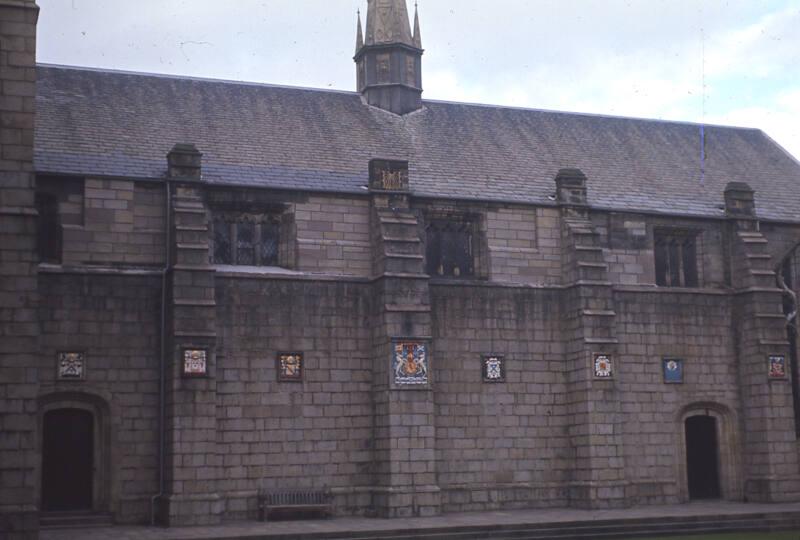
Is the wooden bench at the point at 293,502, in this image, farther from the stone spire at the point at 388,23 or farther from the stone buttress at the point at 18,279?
the stone spire at the point at 388,23

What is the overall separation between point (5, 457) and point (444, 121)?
19.7 metres

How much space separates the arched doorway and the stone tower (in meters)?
13.7

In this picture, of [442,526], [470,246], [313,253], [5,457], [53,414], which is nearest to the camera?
[5,457]

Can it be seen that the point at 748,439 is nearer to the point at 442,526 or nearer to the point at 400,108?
the point at 442,526

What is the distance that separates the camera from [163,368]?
2770 centimetres

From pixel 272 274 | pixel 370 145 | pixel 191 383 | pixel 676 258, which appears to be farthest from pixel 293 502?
pixel 676 258

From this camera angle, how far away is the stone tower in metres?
36.9

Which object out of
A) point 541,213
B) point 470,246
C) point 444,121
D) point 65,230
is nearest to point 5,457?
point 65,230

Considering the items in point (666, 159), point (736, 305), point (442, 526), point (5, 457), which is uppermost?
point (666, 159)

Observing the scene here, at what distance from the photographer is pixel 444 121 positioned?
3678cm

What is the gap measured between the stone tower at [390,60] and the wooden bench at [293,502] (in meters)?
13.9

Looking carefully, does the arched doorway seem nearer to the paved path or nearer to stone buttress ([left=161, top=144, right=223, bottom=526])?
the paved path

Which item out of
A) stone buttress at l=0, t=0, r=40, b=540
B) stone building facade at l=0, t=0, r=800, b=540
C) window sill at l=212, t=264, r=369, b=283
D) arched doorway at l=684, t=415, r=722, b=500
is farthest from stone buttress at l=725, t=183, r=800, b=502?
stone buttress at l=0, t=0, r=40, b=540

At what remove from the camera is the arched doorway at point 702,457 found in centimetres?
3294
